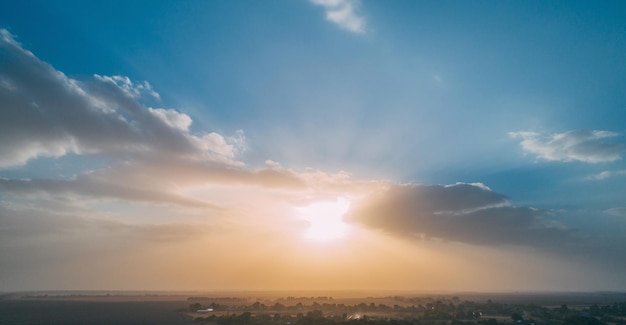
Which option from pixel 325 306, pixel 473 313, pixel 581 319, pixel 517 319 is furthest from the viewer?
pixel 325 306

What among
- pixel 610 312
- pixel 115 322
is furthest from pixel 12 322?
pixel 610 312

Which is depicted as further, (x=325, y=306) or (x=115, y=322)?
(x=325, y=306)

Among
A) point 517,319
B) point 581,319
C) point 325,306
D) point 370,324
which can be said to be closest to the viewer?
point 370,324

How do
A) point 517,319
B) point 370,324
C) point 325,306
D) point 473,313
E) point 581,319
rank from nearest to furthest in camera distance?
point 370,324
point 581,319
point 517,319
point 473,313
point 325,306

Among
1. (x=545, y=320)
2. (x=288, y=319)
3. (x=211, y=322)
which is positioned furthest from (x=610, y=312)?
(x=211, y=322)

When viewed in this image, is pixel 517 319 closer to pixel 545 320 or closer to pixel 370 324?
pixel 545 320

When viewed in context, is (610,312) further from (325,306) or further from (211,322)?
(211,322)

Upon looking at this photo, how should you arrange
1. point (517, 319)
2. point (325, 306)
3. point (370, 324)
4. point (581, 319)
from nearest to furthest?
point (370, 324)
point (581, 319)
point (517, 319)
point (325, 306)

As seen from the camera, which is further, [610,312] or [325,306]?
[325,306]

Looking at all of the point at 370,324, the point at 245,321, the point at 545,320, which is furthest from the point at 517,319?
the point at 245,321
